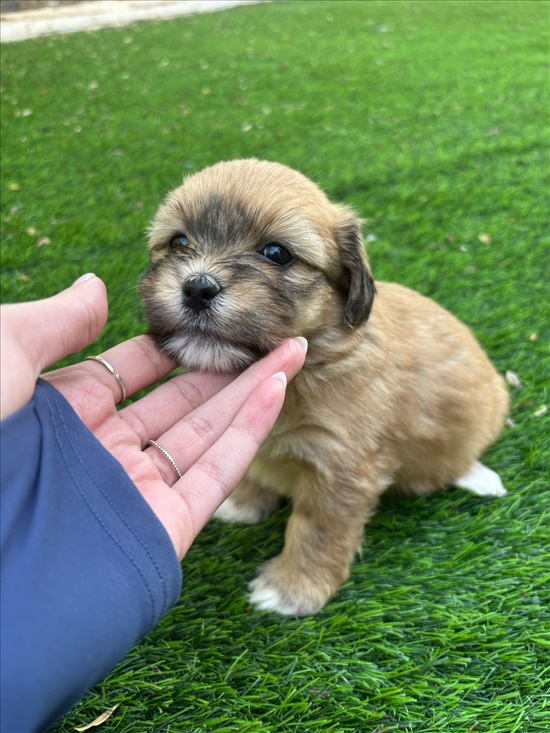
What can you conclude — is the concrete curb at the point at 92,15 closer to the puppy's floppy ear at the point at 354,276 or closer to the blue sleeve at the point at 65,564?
the puppy's floppy ear at the point at 354,276

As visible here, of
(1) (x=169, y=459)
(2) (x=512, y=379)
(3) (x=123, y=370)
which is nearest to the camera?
(1) (x=169, y=459)

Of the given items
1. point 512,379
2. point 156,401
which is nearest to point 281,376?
point 156,401

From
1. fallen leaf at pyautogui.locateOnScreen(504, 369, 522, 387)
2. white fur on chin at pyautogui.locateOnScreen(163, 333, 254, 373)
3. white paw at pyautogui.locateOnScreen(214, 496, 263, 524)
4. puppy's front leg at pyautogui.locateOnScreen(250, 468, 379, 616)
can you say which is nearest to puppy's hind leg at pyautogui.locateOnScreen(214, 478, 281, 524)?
white paw at pyautogui.locateOnScreen(214, 496, 263, 524)

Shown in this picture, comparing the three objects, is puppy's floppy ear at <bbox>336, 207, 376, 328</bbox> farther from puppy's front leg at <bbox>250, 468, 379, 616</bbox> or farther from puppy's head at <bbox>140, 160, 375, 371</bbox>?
puppy's front leg at <bbox>250, 468, 379, 616</bbox>

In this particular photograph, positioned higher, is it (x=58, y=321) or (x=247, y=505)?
(x=58, y=321)

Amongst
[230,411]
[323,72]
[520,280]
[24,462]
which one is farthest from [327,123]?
[24,462]

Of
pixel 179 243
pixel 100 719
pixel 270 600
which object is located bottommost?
pixel 270 600

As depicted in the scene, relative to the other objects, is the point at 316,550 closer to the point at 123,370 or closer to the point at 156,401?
the point at 156,401

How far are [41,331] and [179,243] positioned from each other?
76 centimetres

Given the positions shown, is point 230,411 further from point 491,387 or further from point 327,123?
point 327,123

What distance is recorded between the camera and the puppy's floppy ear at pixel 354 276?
8.11 ft

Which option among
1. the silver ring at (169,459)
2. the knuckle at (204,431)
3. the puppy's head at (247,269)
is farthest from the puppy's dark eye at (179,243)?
Answer: the silver ring at (169,459)

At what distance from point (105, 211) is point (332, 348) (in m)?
3.89

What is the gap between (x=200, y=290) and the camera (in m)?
2.12
